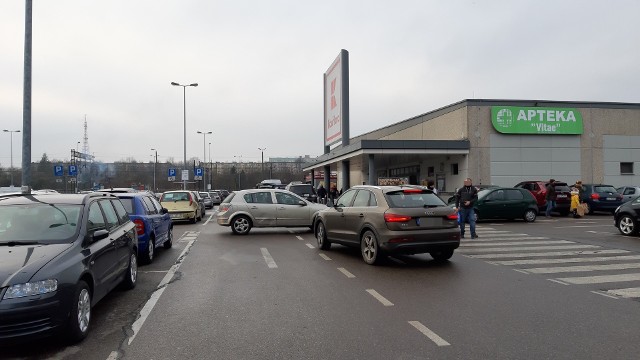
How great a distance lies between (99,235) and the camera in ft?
18.6

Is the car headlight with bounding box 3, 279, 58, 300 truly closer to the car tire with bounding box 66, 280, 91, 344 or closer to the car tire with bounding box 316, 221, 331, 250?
the car tire with bounding box 66, 280, 91, 344

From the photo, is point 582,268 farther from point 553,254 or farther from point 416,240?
point 416,240

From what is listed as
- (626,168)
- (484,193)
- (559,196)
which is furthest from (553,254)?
(626,168)

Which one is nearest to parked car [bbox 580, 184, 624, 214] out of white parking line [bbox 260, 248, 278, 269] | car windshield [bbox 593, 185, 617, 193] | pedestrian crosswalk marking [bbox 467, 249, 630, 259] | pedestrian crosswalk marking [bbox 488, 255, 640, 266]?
car windshield [bbox 593, 185, 617, 193]

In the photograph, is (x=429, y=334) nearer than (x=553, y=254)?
Yes

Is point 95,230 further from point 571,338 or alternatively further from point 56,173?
point 56,173

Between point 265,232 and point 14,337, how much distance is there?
1229 centimetres

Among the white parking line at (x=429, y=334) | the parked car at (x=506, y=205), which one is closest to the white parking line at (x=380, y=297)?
the white parking line at (x=429, y=334)

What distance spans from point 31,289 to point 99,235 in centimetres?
146

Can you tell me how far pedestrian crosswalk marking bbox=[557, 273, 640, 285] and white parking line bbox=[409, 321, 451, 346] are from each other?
12.5 feet

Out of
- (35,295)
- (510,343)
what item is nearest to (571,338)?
(510,343)

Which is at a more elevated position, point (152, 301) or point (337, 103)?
point (337, 103)

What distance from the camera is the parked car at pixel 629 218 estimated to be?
13477mm

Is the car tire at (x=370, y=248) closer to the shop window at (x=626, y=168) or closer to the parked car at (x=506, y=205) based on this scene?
the parked car at (x=506, y=205)
